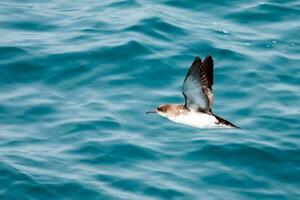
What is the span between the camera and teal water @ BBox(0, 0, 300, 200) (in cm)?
1717

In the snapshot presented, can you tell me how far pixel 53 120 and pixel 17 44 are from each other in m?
3.18

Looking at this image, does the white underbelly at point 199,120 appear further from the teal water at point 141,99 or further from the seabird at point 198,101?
the teal water at point 141,99

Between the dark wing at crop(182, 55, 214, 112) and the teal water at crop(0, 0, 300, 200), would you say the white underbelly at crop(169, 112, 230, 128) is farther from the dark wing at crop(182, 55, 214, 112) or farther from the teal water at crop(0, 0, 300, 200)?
the teal water at crop(0, 0, 300, 200)

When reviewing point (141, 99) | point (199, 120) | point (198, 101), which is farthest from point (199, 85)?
point (141, 99)

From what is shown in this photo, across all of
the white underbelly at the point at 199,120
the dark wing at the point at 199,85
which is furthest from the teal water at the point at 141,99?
the dark wing at the point at 199,85

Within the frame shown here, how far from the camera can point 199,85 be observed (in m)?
14.6

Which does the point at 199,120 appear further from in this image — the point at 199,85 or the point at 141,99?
the point at 141,99

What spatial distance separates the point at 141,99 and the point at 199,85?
4.73m

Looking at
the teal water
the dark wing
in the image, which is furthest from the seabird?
the teal water

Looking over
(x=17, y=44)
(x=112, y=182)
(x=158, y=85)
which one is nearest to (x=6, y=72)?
(x=17, y=44)

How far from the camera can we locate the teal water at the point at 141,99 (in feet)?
56.3

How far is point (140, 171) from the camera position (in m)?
17.3

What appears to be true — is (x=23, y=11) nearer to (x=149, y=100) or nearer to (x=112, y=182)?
(x=149, y=100)

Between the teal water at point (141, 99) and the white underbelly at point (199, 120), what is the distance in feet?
6.93
